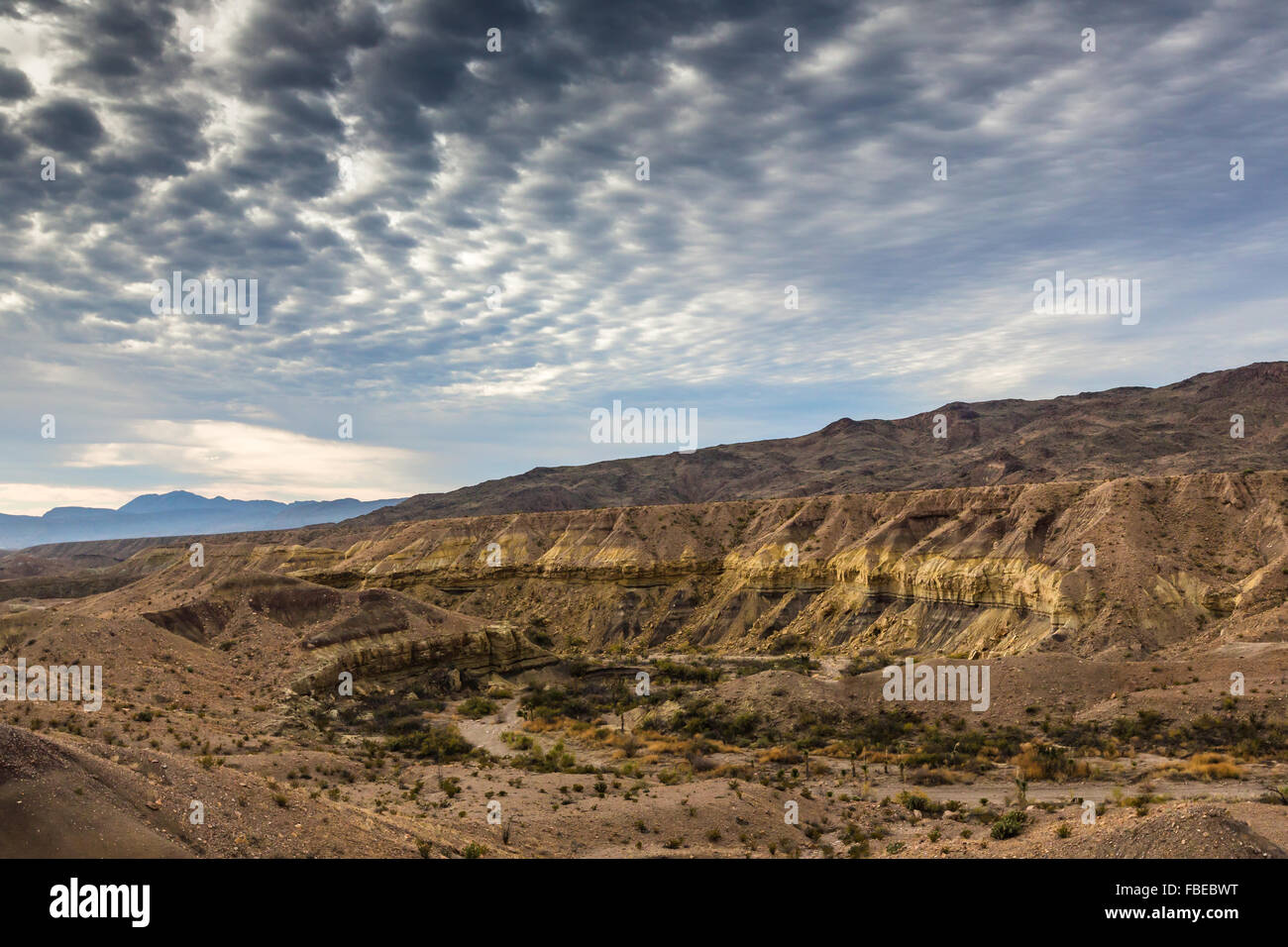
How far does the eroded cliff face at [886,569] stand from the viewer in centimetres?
4228

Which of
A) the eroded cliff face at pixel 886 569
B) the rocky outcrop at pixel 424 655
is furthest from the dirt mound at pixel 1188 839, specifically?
the rocky outcrop at pixel 424 655

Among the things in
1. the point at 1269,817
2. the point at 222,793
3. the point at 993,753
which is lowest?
the point at 993,753

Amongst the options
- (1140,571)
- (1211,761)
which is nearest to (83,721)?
(1211,761)

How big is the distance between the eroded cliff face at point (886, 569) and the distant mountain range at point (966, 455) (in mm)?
38756

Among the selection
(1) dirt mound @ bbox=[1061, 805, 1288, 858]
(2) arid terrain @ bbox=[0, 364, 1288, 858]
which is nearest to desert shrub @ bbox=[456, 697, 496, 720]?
(2) arid terrain @ bbox=[0, 364, 1288, 858]

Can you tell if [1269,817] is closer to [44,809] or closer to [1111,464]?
[44,809]

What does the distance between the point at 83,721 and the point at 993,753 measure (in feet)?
99.3

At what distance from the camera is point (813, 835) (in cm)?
1895

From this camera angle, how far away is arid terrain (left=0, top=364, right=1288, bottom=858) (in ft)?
47.1

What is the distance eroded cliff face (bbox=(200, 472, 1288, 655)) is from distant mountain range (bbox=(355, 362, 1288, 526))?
3876cm

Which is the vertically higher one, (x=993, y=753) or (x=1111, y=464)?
(x=1111, y=464)

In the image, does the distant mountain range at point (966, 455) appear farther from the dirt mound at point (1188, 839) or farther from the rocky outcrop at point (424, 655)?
the dirt mound at point (1188, 839)

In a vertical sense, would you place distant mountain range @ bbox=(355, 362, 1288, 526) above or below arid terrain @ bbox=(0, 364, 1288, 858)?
above

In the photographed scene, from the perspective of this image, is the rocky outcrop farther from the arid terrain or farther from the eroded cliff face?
the eroded cliff face
